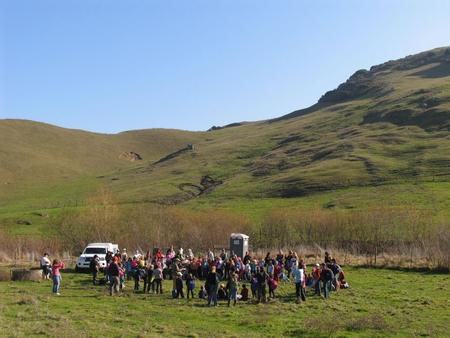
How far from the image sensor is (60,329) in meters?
17.4

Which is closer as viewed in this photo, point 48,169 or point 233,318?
point 233,318

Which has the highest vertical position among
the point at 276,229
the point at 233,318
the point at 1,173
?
the point at 1,173

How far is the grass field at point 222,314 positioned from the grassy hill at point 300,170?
165 feet

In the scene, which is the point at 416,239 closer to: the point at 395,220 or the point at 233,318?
the point at 395,220

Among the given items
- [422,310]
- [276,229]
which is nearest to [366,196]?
[276,229]

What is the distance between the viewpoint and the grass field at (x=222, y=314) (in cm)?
1875

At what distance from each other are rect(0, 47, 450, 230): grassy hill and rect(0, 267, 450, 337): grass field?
50407mm

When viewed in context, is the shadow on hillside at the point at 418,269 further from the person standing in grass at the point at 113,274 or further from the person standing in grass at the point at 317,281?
the person standing in grass at the point at 113,274

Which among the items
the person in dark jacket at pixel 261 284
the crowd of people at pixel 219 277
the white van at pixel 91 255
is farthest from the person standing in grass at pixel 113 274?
the white van at pixel 91 255

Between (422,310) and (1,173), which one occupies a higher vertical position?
(1,173)

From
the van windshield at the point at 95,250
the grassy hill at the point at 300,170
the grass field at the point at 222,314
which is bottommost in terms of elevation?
the grass field at the point at 222,314

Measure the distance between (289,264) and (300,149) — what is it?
394ft

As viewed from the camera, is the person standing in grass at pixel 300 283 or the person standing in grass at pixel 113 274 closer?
the person standing in grass at pixel 300 283

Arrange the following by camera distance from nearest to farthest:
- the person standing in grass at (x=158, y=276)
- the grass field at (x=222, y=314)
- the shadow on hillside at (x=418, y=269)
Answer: the grass field at (x=222, y=314)
the person standing in grass at (x=158, y=276)
the shadow on hillside at (x=418, y=269)
